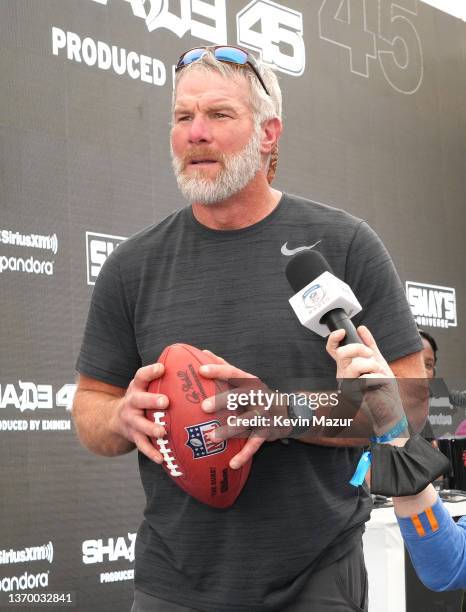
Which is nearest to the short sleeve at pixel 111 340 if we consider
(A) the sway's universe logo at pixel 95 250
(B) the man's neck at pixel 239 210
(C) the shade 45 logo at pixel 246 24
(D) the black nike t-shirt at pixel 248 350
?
(D) the black nike t-shirt at pixel 248 350

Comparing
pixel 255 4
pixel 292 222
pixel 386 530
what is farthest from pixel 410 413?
pixel 255 4

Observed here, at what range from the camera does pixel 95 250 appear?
3.51m

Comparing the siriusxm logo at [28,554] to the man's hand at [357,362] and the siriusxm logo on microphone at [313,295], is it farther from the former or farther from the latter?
the man's hand at [357,362]

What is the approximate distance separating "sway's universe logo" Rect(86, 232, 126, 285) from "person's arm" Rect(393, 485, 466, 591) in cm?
255

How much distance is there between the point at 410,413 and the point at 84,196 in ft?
8.89

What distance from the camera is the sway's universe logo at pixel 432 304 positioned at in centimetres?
506

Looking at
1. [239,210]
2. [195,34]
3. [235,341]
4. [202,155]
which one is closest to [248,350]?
[235,341]

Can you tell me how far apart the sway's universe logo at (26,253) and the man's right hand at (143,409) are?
1937mm

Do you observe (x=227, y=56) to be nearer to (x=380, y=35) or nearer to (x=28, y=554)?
(x=28, y=554)

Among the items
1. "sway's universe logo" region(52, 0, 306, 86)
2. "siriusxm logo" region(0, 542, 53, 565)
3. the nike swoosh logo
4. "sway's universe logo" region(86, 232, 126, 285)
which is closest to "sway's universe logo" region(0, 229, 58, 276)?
"sway's universe logo" region(86, 232, 126, 285)

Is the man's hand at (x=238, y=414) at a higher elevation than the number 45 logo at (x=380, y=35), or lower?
lower

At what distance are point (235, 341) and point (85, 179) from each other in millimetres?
2219

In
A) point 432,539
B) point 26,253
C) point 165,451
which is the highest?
point 26,253

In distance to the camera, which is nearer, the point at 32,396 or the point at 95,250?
the point at 32,396
